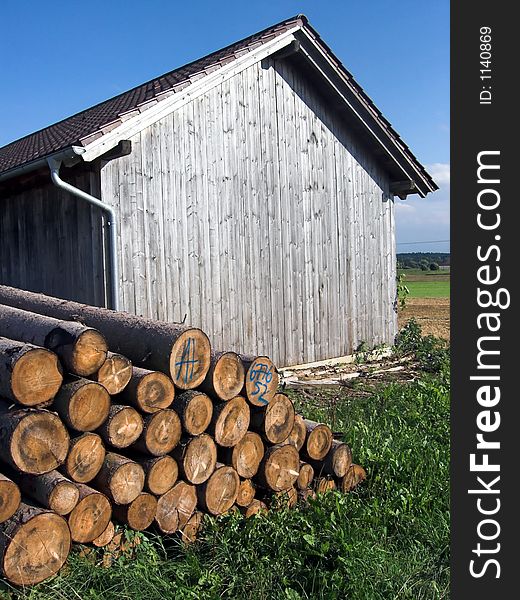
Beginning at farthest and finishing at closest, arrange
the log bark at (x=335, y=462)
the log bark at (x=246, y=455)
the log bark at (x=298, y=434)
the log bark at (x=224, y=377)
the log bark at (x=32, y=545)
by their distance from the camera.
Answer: the log bark at (x=335, y=462), the log bark at (x=298, y=434), the log bark at (x=246, y=455), the log bark at (x=224, y=377), the log bark at (x=32, y=545)

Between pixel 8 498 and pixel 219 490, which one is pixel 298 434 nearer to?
pixel 219 490

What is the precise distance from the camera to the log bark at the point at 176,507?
4594mm

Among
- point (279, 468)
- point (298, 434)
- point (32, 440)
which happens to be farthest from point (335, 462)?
point (32, 440)

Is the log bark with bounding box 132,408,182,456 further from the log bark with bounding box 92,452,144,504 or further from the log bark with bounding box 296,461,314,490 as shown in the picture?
the log bark with bounding box 296,461,314,490

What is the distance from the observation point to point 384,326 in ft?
42.7

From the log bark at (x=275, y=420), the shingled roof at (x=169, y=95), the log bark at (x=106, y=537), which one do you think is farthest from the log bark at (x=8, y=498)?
the shingled roof at (x=169, y=95)

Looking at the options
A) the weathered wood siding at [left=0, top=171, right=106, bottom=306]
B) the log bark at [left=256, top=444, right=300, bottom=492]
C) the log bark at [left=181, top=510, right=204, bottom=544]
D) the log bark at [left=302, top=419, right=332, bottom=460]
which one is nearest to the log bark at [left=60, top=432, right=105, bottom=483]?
the log bark at [left=181, top=510, right=204, bottom=544]

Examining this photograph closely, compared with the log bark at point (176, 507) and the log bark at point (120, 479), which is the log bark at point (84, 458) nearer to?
the log bark at point (120, 479)

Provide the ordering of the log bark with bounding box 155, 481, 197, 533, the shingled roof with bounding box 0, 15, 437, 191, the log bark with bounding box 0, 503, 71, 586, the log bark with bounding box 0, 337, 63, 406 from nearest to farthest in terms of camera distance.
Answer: the log bark with bounding box 0, 503, 71, 586
the log bark with bounding box 0, 337, 63, 406
the log bark with bounding box 155, 481, 197, 533
the shingled roof with bounding box 0, 15, 437, 191

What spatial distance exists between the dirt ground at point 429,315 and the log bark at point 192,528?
47.2 ft

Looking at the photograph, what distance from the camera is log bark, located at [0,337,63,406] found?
13.5ft

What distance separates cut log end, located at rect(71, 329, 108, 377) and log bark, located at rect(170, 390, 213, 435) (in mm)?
628

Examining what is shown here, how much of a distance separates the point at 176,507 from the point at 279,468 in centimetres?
87

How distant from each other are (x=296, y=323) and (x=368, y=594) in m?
7.33
